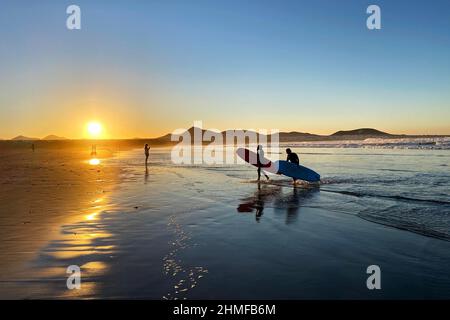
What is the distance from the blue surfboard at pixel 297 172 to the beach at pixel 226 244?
3.79 m

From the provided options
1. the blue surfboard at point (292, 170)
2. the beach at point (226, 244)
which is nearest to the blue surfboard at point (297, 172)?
the blue surfboard at point (292, 170)

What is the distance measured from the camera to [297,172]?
19.0 m

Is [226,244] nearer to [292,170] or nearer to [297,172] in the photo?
[297,172]

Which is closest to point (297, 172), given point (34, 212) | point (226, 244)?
point (226, 244)

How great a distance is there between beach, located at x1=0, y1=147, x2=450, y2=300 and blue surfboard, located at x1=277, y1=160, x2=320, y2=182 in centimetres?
379

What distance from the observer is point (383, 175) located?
2067 centimetres

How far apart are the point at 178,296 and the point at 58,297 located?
1.68 meters

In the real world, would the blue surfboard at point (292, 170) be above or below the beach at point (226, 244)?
above

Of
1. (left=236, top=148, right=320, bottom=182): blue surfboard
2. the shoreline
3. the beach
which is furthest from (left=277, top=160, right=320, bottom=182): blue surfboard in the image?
the shoreline

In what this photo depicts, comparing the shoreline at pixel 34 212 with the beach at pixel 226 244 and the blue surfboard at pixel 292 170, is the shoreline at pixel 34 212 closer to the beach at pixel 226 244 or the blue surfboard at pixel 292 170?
the beach at pixel 226 244

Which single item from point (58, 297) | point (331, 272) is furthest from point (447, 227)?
point (58, 297)

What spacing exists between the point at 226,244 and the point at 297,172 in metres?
12.1

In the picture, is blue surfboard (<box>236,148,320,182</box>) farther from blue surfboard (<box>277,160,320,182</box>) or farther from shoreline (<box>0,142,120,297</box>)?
shoreline (<box>0,142,120,297</box>)

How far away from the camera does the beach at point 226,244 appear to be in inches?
209
